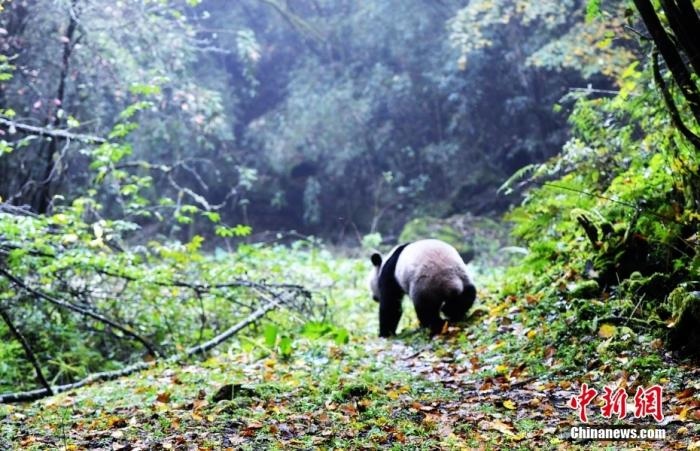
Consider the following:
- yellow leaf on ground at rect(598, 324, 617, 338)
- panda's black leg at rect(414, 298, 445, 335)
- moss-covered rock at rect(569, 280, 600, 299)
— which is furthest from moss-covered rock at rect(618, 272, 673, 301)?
panda's black leg at rect(414, 298, 445, 335)

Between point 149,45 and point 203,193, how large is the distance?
12641 millimetres

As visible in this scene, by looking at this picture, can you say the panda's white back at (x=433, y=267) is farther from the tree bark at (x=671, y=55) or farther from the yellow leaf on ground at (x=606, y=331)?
the tree bark at (x=671, y=55)

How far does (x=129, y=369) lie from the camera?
7652 mm

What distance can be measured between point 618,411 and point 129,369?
548 centimetres

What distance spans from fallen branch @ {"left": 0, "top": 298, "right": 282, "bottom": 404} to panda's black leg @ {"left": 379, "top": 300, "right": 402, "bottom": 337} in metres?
1.44

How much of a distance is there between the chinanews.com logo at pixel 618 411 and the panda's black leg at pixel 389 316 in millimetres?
3880

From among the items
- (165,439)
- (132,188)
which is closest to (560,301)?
(165,439)

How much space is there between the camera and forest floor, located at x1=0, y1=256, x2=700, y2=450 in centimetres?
406

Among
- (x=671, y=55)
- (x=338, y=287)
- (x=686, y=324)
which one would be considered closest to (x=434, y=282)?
(x=686, y=324)

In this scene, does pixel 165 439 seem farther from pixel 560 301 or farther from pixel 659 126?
pixel 659 126

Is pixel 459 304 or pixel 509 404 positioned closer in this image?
pixel 509 404

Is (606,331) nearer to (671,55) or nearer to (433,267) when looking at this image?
(671,55)

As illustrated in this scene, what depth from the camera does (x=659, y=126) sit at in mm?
6559

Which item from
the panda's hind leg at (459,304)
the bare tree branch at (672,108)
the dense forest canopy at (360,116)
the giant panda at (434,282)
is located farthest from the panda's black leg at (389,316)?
the dense forest canopy at (360,116)
